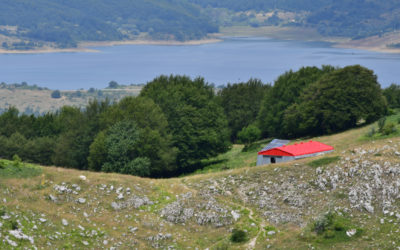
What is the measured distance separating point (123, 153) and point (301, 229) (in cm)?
2636

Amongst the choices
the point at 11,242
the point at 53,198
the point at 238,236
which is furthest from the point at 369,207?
the point at 11,242

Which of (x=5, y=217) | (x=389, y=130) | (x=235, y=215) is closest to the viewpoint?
(x=5, y=217)

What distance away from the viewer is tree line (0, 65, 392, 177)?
56281 millimetres

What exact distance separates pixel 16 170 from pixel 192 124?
101 feet

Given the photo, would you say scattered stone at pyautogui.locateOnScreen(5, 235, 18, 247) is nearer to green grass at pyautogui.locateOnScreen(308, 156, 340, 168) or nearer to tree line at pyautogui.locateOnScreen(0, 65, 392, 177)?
green grass at pyautogui.locateOnScreen(308, 156, 340, 168)

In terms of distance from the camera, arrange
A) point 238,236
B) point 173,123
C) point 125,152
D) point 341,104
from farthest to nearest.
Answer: point 341,104
point 173,123
point 125,152
point 238,236

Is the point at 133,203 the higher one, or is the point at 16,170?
the point at 16,170

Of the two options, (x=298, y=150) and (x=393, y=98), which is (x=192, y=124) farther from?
(x=393, y=98)

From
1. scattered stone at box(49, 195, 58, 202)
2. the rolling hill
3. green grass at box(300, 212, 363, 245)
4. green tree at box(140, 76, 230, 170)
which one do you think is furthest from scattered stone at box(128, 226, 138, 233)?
green tree at box(140, 76, 230, 170)

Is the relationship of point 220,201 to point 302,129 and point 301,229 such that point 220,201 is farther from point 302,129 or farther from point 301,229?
point 302,129

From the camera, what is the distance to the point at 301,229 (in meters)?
32.2

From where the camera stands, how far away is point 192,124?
65.6 metres

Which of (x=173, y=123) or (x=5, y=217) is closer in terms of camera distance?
(x=5, y=217)

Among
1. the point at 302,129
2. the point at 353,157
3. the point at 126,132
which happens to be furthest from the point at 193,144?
the point at 353,157
